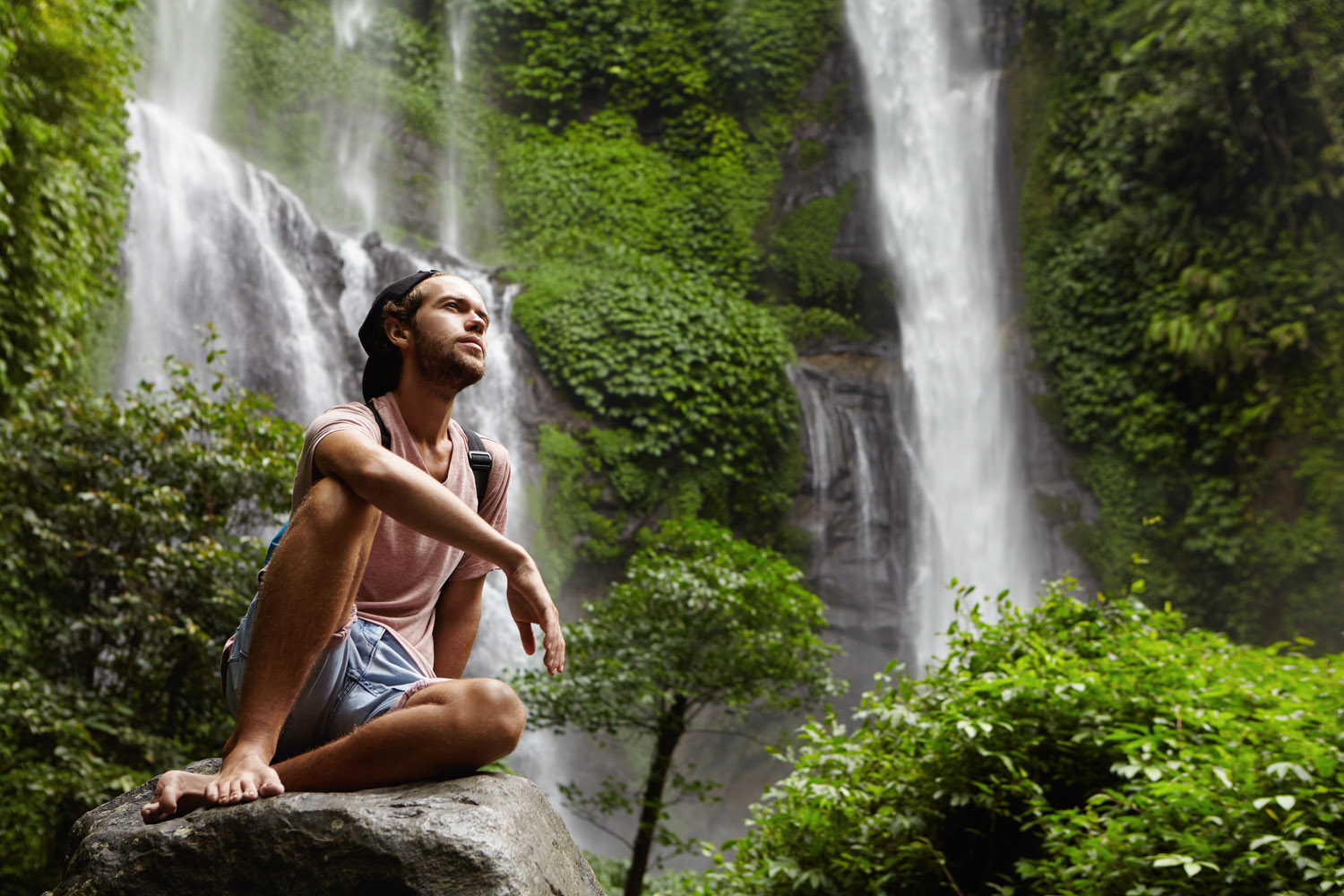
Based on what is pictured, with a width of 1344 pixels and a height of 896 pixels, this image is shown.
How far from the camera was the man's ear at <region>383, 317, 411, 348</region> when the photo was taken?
7.58 ft

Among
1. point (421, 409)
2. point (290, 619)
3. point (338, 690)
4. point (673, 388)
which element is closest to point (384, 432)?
point (421, 409)

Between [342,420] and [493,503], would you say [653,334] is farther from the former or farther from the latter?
[342,420]

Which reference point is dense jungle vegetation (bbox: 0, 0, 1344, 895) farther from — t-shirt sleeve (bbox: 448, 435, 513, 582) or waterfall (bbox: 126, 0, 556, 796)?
t-shirt sleeve (bbox: 448, 435, 513, 582)

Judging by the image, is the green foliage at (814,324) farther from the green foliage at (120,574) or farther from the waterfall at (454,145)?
the green foliage at (120,574)

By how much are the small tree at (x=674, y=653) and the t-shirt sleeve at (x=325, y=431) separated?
4.31 metres

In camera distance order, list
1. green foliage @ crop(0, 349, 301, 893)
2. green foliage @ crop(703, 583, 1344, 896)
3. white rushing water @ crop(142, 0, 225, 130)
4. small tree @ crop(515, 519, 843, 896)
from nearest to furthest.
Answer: green foliage @ crop(703, 583, 1344, 896) → green foliage @ crop(0, 349, 301, 893) → small tree @ crop(515, 519, 843, 896) → white rushing water @ crop(142, 0, 225, 130)

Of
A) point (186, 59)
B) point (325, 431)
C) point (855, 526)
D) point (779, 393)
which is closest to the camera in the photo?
point (325, 431)

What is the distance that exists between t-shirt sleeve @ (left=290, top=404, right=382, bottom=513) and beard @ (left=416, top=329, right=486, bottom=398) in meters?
0.17

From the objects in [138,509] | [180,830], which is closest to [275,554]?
[180,830]

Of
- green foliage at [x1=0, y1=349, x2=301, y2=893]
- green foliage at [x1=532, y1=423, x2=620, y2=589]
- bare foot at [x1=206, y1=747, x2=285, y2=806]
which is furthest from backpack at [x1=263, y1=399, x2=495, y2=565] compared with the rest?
green foliage at [x1=532, y1=423, x2=620, y2=589]

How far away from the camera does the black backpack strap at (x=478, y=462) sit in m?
2.43

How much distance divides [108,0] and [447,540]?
21.9 ft

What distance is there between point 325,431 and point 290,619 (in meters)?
0.40

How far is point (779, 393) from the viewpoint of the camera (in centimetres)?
1198
